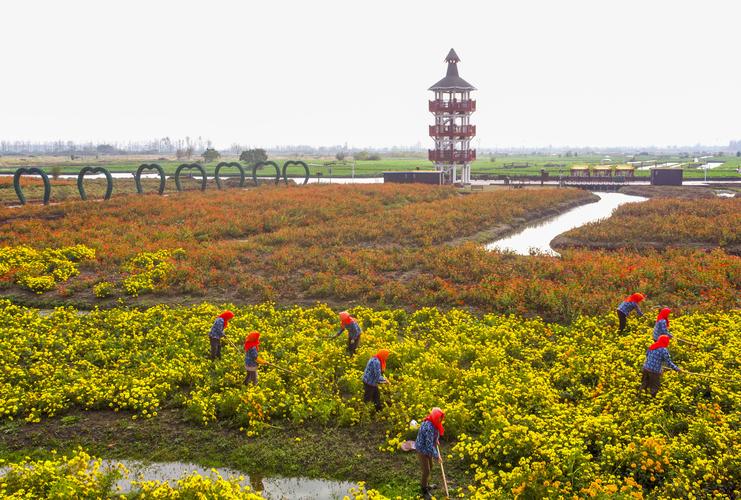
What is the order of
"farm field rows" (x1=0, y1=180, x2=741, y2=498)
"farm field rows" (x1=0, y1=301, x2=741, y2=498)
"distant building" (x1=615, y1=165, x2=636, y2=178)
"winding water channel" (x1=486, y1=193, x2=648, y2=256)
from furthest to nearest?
"distant building" (x1=615, y1=165, x2=636, y2=178) → "winding water channel" (x1=486, y1=193, x2=648, y2=256) → "farm field rows" (x1=0, y1=180, x2=741, y2=498) → "farm field rows" (x1=0, y1=301, x2=741, y2=498)

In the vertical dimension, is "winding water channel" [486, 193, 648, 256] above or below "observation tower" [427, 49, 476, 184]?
below

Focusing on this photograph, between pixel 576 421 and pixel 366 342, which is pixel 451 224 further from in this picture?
pixel 576 421

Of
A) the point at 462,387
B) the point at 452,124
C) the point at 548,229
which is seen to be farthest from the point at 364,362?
the point at 452,124

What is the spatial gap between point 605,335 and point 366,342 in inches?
256

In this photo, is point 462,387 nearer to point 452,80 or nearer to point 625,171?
point 452,80

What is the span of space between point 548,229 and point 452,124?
32.6 metres

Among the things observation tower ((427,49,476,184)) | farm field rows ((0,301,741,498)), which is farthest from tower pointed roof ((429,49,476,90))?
farm field rows ((0,301,741,498))

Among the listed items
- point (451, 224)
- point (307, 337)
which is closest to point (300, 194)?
point (451, 224)

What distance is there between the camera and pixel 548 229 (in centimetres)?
3809

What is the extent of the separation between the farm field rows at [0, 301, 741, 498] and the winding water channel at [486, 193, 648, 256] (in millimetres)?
12683

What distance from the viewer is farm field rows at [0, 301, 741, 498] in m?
9.50

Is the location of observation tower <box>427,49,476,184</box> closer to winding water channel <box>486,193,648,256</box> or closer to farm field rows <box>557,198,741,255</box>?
winding water channel <box>486,193,648,256</box>

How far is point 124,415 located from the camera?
12242 mm

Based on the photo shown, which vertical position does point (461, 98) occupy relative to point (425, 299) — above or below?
above
